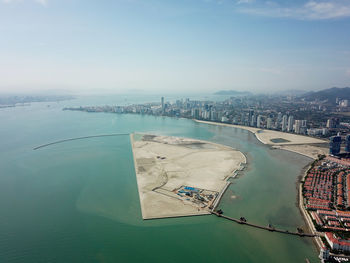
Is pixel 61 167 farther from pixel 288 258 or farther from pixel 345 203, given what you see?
pixel 345 203

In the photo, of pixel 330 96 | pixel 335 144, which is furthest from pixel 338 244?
pixel 330 96

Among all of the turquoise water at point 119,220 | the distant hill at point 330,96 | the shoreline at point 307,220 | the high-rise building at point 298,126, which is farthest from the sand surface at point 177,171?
the distant hill at point 330,96

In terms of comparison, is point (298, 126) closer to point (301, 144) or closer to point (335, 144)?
point (301, 144)

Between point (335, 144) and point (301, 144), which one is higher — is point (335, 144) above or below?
above

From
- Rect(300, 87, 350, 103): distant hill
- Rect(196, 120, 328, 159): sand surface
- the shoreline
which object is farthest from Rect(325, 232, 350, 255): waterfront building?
Rect(300, 87, 350, 103): distant hill

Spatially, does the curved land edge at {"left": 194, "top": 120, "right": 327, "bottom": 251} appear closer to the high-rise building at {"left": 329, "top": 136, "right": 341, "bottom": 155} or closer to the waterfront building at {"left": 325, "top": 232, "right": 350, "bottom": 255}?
the waterfront building at {"left": 325, "top": 232, "right": 350, "bottom": 255}

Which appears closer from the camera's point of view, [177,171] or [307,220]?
[307,220]

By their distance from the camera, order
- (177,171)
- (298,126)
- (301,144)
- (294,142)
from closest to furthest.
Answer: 1. (177,171)
2. (301,144)
3. (294,142)
4. (298,126)
